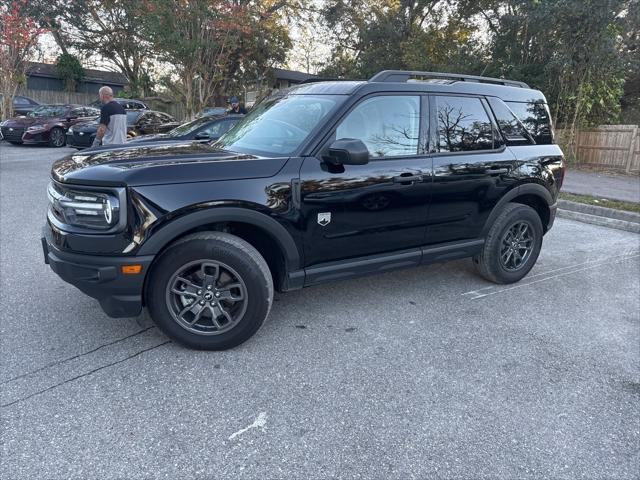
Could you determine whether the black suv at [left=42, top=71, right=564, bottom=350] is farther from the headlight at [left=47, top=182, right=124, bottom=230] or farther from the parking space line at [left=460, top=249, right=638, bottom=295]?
the parking space line at [left=460, top=249, right=638, bottom=295]

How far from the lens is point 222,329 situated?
3.15 metres

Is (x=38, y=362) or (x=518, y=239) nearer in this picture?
(x=38, y=362)

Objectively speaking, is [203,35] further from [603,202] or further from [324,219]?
[324,219]

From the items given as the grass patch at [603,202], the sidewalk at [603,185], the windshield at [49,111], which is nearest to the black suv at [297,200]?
the grass patch at [603,202]

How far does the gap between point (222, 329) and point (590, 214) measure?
7447mm

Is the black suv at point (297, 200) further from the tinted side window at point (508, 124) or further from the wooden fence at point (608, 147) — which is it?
the wooden fence at point (608, 147)

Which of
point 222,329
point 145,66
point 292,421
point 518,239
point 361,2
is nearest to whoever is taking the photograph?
point 292,421

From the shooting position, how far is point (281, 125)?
375 cm

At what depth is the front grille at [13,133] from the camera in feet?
53.5

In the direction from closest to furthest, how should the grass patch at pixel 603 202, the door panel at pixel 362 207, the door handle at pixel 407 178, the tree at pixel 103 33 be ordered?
the door panel at pixel 362 207 < the door handle at pixel 407 178 < the grass patch at pixel 603 202 < the tree at pixel 103 33

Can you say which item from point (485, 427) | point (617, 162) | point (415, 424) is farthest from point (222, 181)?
point (617, 162)

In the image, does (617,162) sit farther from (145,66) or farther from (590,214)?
(145,66)

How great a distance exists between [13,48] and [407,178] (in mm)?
20488

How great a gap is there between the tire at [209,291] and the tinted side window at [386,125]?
3.87ft
